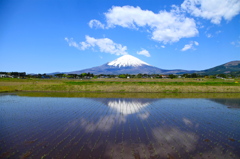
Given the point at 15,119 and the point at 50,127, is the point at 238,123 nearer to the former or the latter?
the point at 50,127

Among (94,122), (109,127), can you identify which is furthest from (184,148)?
(94,122)

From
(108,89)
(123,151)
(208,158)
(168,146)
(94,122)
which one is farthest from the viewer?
(108,89)

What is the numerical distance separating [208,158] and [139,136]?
4.00 m

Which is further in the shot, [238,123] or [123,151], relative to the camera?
[238,123]

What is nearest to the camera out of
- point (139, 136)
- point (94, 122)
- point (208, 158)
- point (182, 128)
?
point (208, 158)

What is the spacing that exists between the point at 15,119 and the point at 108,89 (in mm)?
28023

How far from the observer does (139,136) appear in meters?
10.2

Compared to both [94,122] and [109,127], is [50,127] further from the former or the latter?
[109,127]

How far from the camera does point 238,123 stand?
530 inches

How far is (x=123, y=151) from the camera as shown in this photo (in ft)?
26.5

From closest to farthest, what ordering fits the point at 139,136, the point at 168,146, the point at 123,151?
1. the point at 123,151
2. the point at 168,146
3. the point at 139,136

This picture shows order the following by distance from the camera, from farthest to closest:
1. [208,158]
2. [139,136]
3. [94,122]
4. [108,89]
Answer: [108,89] < [94,122] < [139,136] < [208,158]

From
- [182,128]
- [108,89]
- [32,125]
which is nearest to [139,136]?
[182,128]

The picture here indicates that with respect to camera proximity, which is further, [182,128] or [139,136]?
[182,128]
